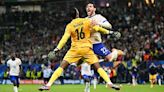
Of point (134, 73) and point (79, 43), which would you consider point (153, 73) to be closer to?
point (134, 73)

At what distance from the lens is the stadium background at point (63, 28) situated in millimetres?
43500

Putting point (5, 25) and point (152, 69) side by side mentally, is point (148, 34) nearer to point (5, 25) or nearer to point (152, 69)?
point (152, 69)

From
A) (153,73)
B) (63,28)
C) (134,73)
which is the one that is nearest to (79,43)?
(153,73)

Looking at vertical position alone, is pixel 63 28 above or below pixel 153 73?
above

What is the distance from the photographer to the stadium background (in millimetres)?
43500

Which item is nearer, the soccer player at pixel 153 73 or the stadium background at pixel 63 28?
the soccer player at pixel 153 73

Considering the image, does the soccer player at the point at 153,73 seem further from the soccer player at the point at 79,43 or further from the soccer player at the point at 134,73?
the soccer player at the point at 79,43

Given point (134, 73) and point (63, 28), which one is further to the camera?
point (63, 28)

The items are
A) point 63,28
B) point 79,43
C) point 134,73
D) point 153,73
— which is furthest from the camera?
point 63,28

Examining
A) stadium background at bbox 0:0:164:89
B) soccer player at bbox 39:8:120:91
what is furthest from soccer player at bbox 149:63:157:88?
soccer player at bbox 39:8:120:91

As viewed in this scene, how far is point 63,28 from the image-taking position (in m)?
53.8

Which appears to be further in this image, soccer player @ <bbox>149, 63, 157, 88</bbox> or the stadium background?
the stadium background

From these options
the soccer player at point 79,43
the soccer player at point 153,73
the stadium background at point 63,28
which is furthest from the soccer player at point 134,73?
the soccer player at point 79,43

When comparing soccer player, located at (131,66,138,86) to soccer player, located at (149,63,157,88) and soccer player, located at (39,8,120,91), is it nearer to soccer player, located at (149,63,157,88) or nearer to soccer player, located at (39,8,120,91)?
soccer player, located at (149,63,157,88)
